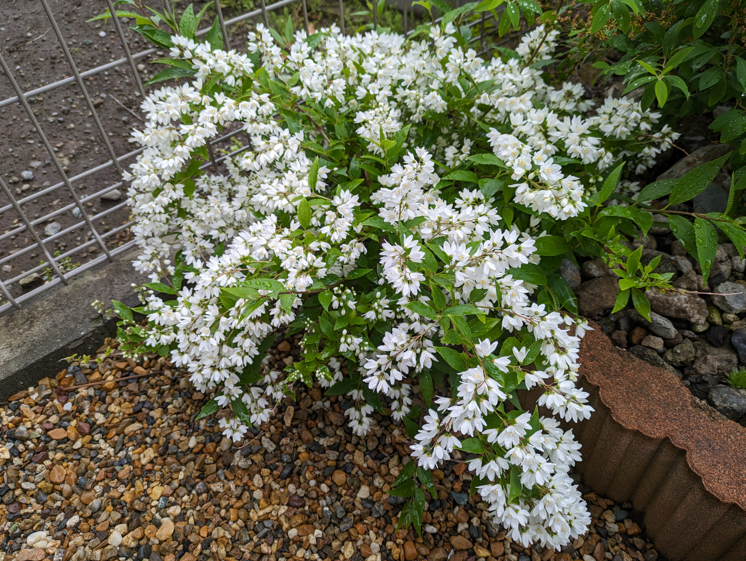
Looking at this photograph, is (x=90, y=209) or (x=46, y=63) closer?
(x=90, y=209)

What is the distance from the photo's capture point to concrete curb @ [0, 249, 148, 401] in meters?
2.16

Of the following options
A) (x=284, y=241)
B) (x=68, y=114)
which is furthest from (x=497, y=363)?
(x=68, y=114)

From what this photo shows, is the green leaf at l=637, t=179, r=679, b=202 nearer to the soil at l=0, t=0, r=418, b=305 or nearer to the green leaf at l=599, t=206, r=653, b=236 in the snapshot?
the green leaf at l=599, t=206, r=653, b=236

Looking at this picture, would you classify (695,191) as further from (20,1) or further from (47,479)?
(20,1)

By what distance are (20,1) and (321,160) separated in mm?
3191

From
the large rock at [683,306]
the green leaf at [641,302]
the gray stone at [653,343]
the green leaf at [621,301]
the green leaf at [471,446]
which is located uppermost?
the green leaf at [621,301]

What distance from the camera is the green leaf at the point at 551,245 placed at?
Answer: 1.64 m

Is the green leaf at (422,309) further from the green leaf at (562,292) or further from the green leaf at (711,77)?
the green leaf at (711,77)

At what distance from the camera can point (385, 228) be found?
60.9 inches

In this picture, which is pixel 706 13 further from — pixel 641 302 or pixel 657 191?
pixel 641 302

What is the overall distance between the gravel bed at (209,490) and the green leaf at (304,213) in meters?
0.95

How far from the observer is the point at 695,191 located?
1635 millimetres

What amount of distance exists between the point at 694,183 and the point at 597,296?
544 millimetres

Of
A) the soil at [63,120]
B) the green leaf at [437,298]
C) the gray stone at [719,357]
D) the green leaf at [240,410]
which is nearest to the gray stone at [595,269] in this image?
the gray stone at [719,357]
